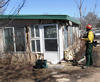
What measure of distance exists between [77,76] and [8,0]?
13.5ft

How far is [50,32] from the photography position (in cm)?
802

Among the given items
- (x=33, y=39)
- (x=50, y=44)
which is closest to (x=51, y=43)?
(x=50, y=44)

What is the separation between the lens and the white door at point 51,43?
7963mm

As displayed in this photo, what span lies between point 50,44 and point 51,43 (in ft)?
0.28

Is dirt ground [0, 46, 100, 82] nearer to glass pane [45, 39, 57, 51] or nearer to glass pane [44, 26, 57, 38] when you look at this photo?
glass pane [45, 39, 57, 51]

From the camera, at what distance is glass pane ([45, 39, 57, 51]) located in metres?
8.05

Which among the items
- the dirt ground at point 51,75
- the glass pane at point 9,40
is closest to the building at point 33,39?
the glass pane at point 9,40

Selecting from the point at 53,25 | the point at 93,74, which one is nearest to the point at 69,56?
the point at 53,25

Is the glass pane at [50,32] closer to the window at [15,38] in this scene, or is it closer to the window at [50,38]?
the window at [50,38]

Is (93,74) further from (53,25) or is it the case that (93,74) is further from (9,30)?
(9,30)

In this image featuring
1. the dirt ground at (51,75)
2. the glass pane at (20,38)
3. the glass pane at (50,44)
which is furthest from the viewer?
the glass pane at (20,38)

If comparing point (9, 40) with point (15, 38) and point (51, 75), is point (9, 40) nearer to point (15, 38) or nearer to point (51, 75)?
point (15, 38)

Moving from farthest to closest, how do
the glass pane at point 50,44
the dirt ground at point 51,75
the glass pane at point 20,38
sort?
the glass pane at point 20,38
the glass pane at point 50,44
the dirt ground at point 51,75

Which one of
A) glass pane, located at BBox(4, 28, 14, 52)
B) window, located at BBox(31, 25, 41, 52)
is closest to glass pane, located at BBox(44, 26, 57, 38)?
window, located at BBox(31, 25, 41, 52)
